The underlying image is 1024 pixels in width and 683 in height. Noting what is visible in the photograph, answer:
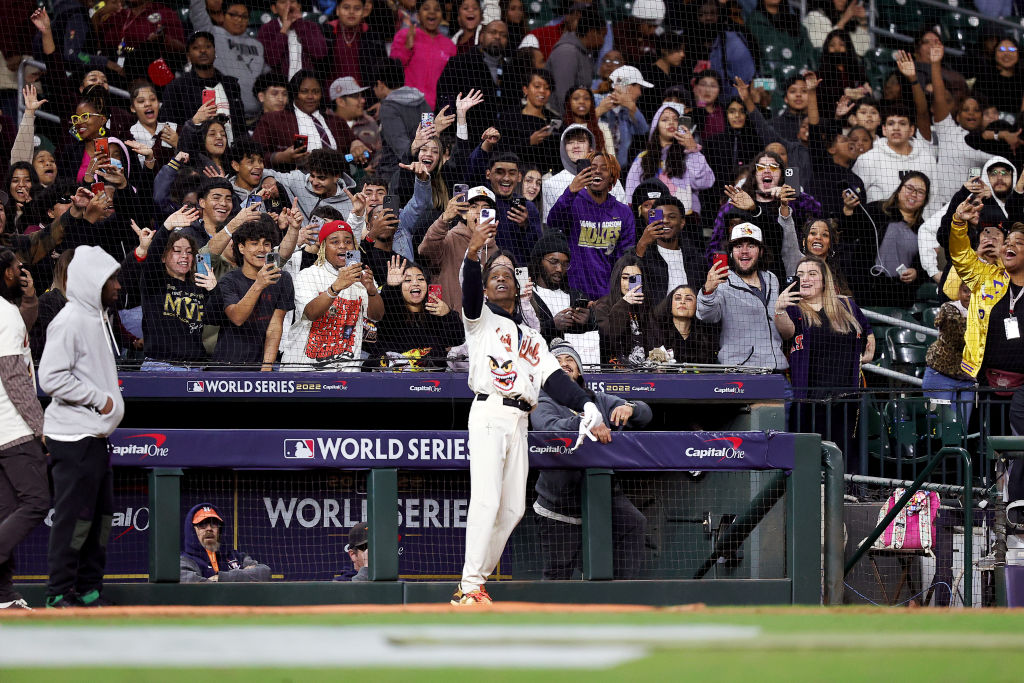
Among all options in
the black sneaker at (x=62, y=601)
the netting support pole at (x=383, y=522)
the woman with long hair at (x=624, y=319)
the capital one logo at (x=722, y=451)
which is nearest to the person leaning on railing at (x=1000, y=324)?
the woman with long hair at (x=624, y=319)

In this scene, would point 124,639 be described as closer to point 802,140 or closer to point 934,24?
point 802,140

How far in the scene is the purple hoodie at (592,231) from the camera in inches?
378

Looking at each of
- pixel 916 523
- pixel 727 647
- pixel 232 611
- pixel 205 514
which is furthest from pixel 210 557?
pixel 916 523

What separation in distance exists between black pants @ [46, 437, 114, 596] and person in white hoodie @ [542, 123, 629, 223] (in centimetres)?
522

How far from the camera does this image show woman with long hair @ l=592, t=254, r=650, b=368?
9.05 metres

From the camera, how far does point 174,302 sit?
831cm

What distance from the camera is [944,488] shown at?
311 inches

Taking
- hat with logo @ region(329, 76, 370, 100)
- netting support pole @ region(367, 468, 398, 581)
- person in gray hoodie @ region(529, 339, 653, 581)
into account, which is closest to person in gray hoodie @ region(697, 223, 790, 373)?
person in gray hoodie @ region(529, 339, 653, 581)

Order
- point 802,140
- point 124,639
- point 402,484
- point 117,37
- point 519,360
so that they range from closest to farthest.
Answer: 1. point 124,639
2. point 519,360
3. point 402,484
4. point 117,37
5. point 802,140

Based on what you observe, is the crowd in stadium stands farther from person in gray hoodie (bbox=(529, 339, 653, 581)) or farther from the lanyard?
person in gray hoodie (bbox=(529, 339, 653, 581))

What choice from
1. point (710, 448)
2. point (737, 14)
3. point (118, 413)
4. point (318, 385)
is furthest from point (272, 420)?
point (737, 14)

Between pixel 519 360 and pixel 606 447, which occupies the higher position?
pixel 519 360

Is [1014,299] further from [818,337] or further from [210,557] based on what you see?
[210,557]

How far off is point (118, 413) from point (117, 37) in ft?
19.5
